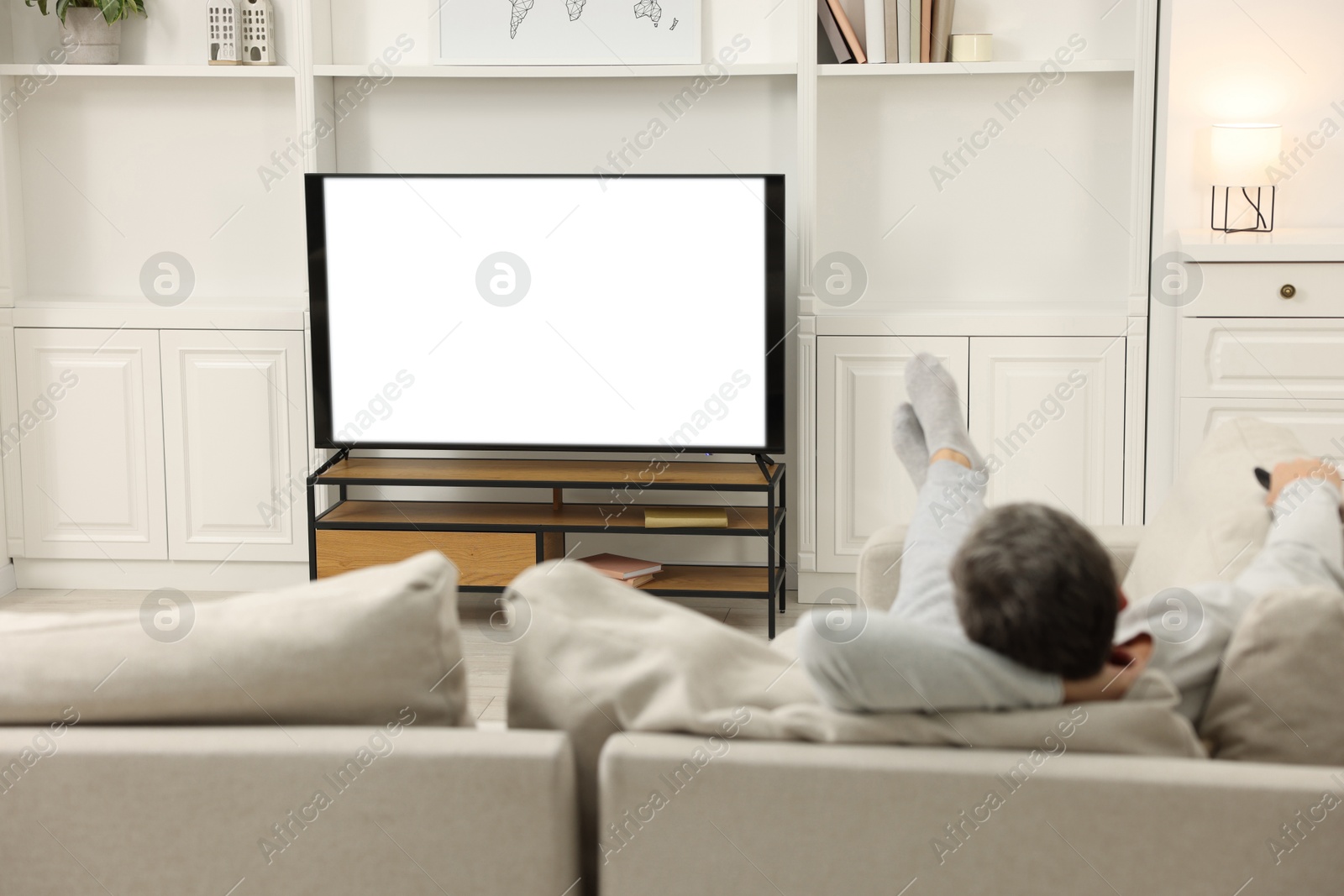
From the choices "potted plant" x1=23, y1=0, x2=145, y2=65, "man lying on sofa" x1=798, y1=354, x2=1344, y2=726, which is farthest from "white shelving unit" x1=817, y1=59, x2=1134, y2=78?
"man lying on sofa" x1=798, y1=354, x2=1344, y2=726

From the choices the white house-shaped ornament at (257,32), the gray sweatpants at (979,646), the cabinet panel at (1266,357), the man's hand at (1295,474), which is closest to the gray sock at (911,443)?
the gray sweatpants at (979,646)

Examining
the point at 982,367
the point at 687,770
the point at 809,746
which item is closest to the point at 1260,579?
the point at 809,746

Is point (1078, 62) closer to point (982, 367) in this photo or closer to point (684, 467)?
point (982, 367)

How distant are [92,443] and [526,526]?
1.40 metres

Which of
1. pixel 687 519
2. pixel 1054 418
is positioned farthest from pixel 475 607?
pixel 1054 418

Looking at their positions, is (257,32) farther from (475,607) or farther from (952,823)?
(952,823)

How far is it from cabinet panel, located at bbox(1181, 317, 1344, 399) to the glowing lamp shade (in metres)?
0.50

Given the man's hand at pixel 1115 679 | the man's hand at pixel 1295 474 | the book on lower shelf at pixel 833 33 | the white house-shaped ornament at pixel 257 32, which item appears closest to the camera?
the man's hand at pixel 1115 679

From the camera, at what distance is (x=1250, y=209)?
349cm

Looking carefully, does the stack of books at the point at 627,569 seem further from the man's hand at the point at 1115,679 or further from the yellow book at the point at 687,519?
the man's hand at the point at 1115,679

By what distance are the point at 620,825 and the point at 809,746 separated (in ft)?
0.63

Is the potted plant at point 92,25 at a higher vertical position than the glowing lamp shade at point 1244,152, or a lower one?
higher

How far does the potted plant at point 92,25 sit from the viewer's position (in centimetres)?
357

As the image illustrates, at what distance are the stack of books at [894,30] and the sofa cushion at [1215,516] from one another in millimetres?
1792
